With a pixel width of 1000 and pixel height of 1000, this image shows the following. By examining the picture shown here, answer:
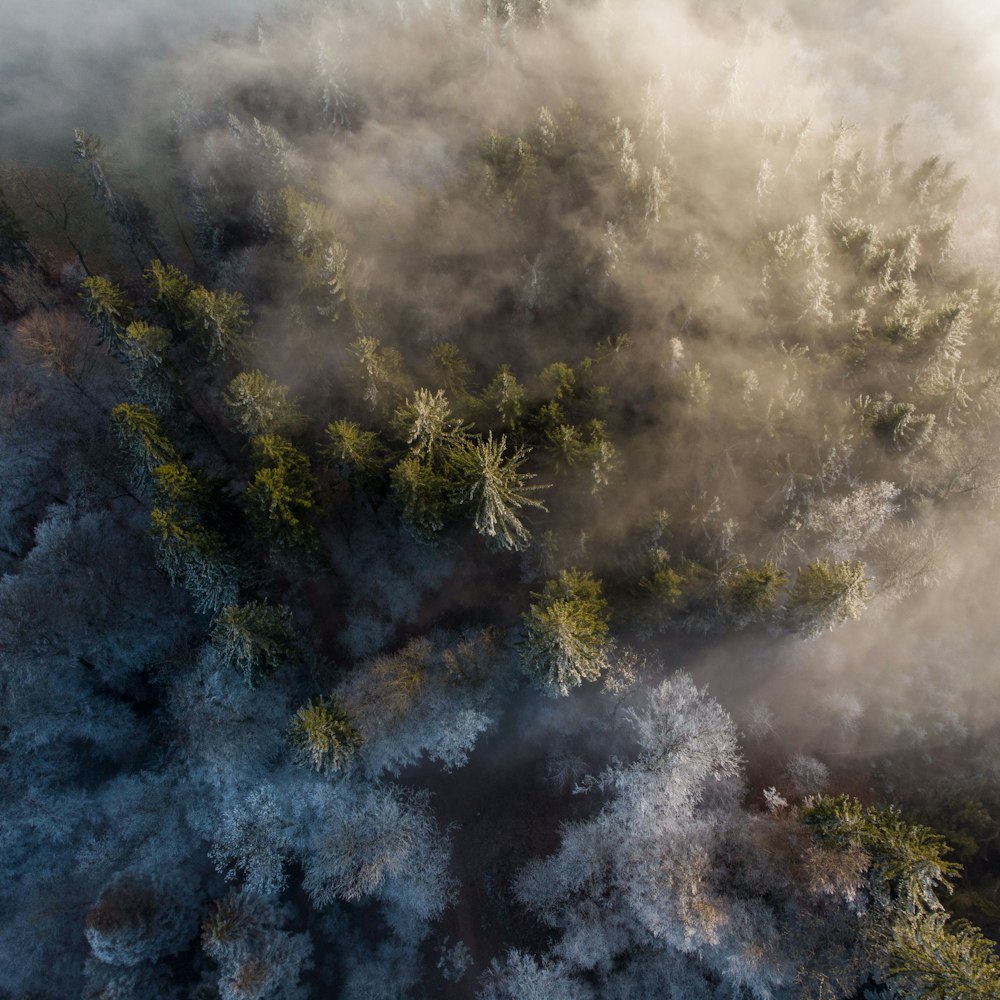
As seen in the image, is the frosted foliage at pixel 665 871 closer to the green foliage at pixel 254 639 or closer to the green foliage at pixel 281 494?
the green foliage at pixel 254 639

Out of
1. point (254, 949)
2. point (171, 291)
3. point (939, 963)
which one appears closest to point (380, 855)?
point (254, 949)

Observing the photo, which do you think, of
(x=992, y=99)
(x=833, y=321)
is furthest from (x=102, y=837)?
(x=992, y=99)

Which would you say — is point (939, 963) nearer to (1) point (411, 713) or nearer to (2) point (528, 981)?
(2) point (528, 981)

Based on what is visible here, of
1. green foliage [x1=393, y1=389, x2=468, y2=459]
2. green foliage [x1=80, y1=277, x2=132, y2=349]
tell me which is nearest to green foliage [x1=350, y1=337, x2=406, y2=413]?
green foliage [x1=393, y1=389, x2=468, y2=459]

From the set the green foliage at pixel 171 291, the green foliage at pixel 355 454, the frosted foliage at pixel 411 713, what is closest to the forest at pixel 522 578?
the frosted foliage at pixel 411 713

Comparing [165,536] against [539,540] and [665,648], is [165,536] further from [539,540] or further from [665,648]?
[665,648]
